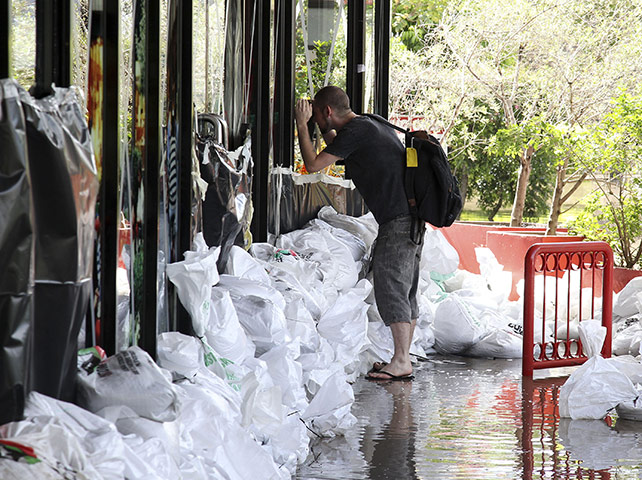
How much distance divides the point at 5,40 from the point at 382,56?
7451 millimetres

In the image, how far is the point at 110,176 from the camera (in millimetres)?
3027

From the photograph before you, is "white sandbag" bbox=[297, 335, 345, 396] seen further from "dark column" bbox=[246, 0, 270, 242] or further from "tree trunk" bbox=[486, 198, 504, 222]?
"tree trunk" bbox=[486, 198, 504, 222]

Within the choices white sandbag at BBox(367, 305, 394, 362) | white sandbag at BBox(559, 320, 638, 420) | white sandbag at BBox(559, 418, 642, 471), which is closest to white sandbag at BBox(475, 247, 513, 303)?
white sandbag at BBox(367, 305, 394, 362)

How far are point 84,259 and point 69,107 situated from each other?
0.40m

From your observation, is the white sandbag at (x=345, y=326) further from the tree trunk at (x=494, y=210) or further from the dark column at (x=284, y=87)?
the tree trunk at (x=494, y=210)

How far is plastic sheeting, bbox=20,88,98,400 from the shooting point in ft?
7.24

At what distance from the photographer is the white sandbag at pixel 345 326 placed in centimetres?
509

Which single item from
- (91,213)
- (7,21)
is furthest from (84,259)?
(7,21)

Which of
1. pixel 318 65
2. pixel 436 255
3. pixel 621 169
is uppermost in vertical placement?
pixel 318 65

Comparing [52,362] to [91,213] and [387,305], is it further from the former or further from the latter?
[387,305]

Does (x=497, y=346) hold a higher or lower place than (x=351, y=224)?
lower

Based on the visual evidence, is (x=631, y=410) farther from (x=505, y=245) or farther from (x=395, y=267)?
(x=505, y=245)

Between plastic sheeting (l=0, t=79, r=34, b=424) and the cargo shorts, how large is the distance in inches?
152

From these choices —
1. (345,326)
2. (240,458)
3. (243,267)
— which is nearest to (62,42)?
(240,458)
